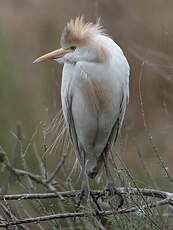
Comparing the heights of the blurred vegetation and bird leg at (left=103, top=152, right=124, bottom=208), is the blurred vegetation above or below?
below

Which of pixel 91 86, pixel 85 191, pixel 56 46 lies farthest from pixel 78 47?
pixel 56 46

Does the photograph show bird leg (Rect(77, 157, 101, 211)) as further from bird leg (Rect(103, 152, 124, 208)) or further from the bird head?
the bird head

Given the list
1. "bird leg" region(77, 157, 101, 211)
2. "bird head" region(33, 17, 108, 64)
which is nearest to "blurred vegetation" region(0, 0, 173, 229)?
"bird leg" region(77, 157, 101, 211)

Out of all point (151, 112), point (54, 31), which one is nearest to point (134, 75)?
point (151, 112)

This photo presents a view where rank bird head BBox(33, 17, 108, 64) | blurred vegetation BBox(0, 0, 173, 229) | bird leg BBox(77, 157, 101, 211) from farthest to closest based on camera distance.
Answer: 1. blurred vegetation BBox(0, 0, 173, 229)
2. bird head BBox(33, 17, 108, 64)
3. bird leg BBox(77, 157, 101, 211)

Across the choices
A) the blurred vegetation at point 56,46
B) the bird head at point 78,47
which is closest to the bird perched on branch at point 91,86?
the bird head at point 78,47

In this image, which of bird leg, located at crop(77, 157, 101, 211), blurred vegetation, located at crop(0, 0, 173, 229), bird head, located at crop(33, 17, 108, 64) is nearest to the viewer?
bird leg, located at crop(77, 157, 101, 211)

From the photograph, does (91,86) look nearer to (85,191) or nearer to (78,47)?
(78,47)

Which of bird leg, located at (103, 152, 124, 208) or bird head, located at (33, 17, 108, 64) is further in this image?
bird head, located at (33, 17, 108, 64)

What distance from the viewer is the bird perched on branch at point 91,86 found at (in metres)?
3.11

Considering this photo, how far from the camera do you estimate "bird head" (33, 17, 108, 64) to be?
309 centimetres

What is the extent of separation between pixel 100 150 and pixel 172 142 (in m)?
2.46

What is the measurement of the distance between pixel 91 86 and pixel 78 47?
0.19 m

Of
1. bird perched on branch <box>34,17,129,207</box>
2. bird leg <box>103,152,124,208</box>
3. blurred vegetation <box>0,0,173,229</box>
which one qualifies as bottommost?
blurred vegetation <box>0,0,173,229</box>
